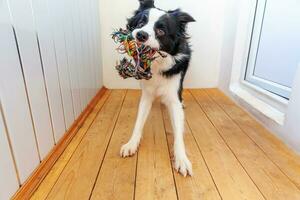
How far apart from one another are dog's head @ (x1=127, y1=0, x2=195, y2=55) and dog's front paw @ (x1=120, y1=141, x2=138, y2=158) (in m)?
0.53

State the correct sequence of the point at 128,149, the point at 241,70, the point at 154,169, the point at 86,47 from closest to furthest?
the point at 154,169 < the point at 128,149 < the point at 86,47 < the point at 241,70

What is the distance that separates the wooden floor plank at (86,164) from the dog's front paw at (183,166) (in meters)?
0.38

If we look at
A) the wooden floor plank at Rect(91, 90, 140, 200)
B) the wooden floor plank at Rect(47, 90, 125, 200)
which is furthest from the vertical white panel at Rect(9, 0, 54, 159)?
the wooden floor plank at Rect(91, 90, 140, 200)

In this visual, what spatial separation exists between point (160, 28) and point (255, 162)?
0.82 meters

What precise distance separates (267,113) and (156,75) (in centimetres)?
81

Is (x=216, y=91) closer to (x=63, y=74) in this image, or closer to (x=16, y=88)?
(x=63, y=74)

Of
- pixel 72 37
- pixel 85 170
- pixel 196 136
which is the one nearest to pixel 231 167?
pixel 196 136

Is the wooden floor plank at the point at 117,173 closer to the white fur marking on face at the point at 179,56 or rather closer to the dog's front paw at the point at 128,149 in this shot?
the dog's front paw at the point at 128,149

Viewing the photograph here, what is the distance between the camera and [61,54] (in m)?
1.19

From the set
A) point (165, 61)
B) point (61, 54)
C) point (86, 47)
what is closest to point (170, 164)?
point (165, 61)

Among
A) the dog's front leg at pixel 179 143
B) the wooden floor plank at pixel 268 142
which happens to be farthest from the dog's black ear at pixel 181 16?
the wooden floor plank at pixel 268 142

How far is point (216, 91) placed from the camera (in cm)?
225

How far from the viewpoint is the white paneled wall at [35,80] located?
0.74 m

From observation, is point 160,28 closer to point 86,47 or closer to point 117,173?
point 117,173
